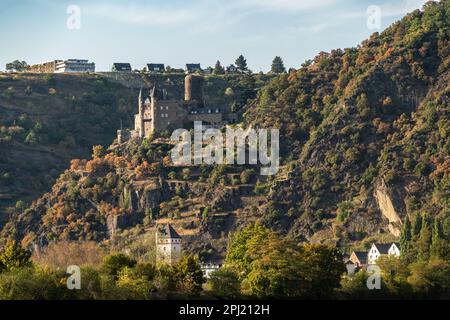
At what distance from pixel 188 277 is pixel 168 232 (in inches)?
1263

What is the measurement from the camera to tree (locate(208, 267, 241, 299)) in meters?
112

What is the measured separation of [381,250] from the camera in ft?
447

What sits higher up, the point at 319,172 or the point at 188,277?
the point at 319,172

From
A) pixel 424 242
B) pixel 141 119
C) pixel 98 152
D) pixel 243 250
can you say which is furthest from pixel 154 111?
pixel 243 250

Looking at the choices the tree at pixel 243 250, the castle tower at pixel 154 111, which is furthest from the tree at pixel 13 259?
the castle tower at pixel 154 111

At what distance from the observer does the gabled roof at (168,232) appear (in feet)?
472

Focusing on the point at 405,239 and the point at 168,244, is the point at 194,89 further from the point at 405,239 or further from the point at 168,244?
the point at 405,239

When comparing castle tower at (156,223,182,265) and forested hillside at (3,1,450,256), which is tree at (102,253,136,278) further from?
forested hillside at (3,1,450,256)

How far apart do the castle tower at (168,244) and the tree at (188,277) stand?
24613mm

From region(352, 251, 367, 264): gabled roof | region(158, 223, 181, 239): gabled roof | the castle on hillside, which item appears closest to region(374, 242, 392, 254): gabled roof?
region(352, 251, 367, 264): gabled roof

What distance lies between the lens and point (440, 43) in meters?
167

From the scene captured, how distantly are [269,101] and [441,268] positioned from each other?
5419cm
